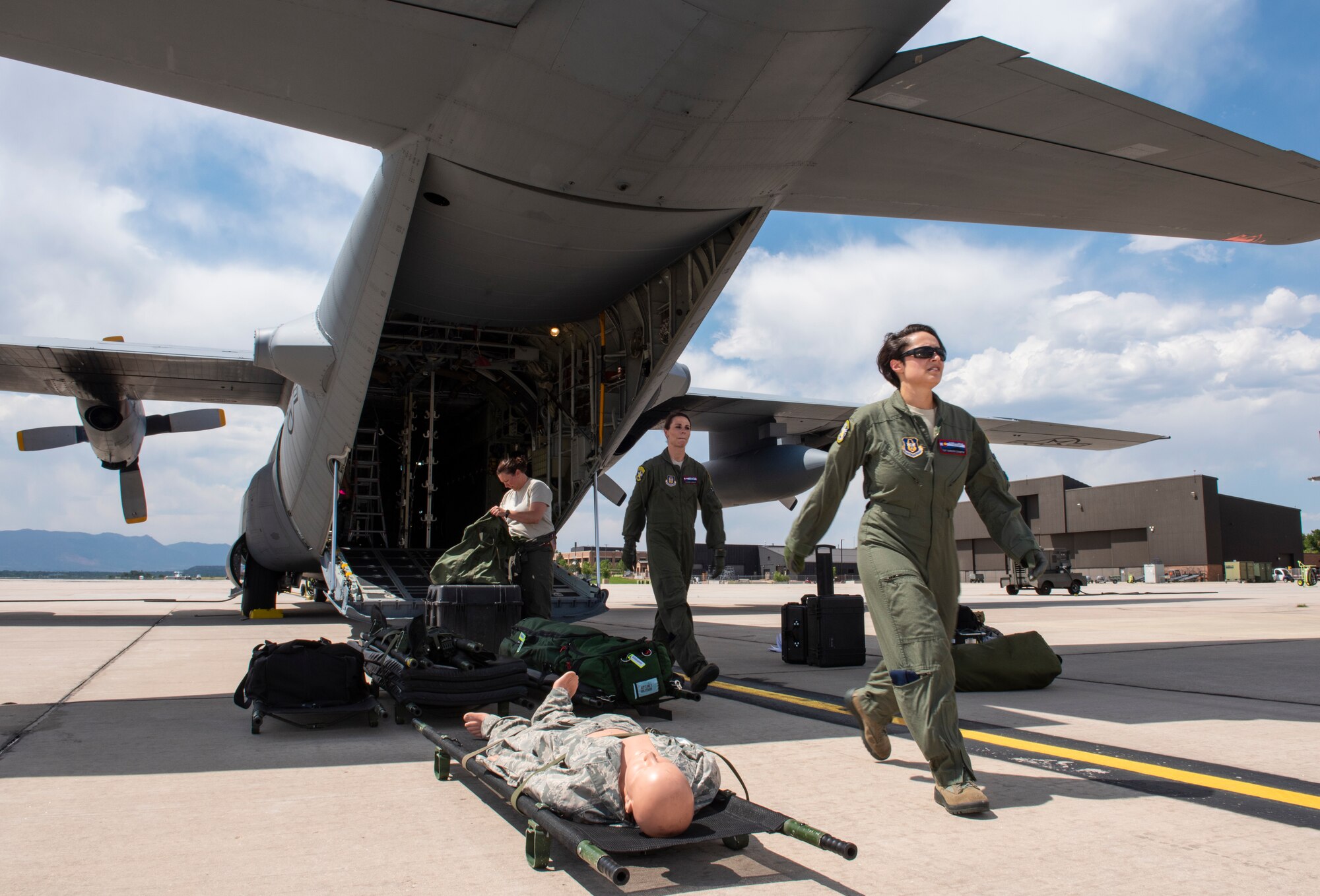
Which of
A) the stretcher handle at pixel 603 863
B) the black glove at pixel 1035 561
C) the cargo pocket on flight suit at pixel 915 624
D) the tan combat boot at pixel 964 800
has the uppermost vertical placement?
the black glove at pixel 1035 561

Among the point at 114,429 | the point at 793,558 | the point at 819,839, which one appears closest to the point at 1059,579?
the point at 114,429

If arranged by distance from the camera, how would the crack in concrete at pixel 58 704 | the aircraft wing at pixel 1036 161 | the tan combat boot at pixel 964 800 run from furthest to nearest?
1. the aircraft wing at pixel 1036 161
2. the crack in concrete at pixel 58 704
3. the tan combat boot at pixel 964 800

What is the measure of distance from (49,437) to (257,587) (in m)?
4.61

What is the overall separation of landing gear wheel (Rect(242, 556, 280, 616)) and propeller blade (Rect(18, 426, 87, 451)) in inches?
147

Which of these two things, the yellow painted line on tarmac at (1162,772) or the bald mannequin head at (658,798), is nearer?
the bald mannequin head at (658,798)

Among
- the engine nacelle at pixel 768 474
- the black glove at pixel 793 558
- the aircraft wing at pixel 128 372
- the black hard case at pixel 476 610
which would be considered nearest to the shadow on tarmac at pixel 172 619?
the aircraft wing at pixel 128 372

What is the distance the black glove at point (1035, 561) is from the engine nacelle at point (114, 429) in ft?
51.0

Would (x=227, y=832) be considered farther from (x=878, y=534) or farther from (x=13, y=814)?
(x=878, y=534)

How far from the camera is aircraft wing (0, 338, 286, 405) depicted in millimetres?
13031

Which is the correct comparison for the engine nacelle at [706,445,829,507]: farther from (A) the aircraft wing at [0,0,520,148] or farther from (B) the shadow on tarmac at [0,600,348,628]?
(A) the aircraft wing at [0,0,520,148]

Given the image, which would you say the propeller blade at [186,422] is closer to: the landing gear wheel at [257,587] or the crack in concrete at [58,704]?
the landing gear wheel at [257,587]

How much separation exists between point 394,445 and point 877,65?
13.5 metres

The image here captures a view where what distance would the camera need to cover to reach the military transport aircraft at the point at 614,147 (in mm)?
4672

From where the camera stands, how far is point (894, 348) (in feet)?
11.6
